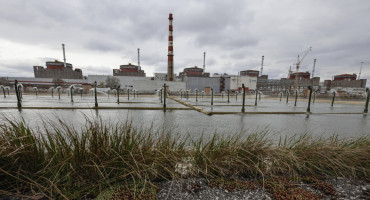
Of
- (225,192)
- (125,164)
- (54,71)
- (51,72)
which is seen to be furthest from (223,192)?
(51,72)

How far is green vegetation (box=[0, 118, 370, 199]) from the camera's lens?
1.71 meters

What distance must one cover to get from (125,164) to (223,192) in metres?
1.36

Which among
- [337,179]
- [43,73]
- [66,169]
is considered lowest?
[337,179]

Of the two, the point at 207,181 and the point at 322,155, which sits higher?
the point at 322,155

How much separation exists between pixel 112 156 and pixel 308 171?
9.65 feet

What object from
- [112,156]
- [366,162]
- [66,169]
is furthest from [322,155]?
[66,169]

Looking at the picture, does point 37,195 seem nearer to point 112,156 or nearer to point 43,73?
point 112,156

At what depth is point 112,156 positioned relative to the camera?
2.04 metres

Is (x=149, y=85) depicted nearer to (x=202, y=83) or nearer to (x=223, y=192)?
(x=202, y=83)

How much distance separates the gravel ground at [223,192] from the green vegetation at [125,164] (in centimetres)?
10

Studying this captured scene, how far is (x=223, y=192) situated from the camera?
1812 millimetres

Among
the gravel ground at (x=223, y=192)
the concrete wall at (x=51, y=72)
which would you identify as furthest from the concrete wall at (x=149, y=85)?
the gravel ground at (x=223, y=192)

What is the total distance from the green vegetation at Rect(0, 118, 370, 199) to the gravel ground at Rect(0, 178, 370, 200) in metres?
0.10

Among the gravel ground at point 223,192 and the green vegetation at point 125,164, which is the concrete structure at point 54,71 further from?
the gravel ground at point 223,192
